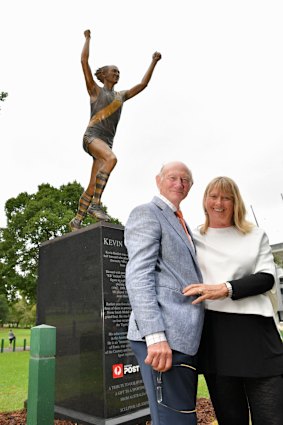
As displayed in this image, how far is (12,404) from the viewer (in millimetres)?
6297

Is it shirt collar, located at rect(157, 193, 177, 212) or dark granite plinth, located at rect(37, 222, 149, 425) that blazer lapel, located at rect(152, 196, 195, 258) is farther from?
dark granite plinth, located at rect(37, 222, 149, 425)

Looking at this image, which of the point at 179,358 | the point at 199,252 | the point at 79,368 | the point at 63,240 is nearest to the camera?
the point at 179,358

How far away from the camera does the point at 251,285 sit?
209cm

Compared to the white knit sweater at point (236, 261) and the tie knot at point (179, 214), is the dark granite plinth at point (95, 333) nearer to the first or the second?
the tie knot at point (179, 214)

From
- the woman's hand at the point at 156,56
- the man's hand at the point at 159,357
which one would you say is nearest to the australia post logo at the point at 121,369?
the man's hand at the point at 159,357

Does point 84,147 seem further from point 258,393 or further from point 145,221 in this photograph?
point 258,393

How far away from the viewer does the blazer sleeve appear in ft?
6.29

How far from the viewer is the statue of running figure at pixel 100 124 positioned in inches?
197

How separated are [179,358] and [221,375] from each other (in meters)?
0.45

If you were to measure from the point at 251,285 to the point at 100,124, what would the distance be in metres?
3.85

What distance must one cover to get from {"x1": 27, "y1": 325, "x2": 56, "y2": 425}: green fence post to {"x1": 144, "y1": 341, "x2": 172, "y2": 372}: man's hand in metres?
1.19

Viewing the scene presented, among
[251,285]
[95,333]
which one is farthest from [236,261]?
[95,333]

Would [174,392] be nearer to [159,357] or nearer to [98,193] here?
[159,357]

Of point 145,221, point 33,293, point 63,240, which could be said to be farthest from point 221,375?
point 33,293
